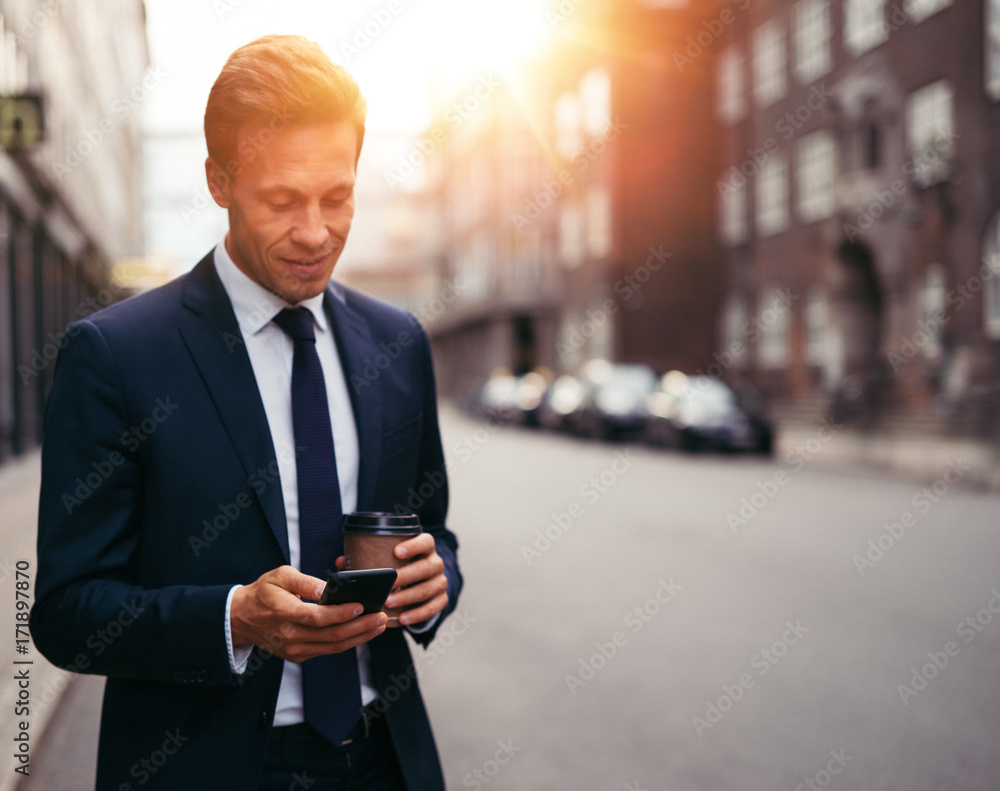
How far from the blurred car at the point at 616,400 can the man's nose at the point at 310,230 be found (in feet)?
76.0

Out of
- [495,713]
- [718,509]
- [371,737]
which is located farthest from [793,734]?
[718,509]

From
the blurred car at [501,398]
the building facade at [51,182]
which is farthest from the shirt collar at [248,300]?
the blurred car at [501,398]

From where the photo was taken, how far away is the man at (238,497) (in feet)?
5.07

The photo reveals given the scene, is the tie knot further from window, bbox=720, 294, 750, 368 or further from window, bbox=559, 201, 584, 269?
window, bbox=559, 201, 584, 269

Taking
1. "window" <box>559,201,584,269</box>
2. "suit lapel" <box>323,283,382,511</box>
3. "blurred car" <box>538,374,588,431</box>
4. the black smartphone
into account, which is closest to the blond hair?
"suit lapel" <box>323,283,382,511</box>

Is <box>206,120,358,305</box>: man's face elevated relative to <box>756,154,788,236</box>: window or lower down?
lower down

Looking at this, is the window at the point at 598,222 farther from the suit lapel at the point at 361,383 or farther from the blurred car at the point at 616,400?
the suit lapel at the point at 361,383

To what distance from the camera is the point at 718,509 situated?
1241 cm

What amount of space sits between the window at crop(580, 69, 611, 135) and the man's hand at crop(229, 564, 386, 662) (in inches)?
1685

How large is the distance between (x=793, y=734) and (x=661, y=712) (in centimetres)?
64

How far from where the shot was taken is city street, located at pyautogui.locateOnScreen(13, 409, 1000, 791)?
4320 millimetres

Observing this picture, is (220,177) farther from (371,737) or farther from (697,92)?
(697,92)

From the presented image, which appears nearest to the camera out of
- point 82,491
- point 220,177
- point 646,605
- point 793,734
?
point 82,491

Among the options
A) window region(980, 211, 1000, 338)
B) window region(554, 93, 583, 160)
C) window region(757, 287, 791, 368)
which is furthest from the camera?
window region(554, 93, 583, 160)
